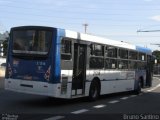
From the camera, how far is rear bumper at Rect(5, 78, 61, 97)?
578 inches

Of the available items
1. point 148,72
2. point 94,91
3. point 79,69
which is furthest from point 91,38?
point 148,72

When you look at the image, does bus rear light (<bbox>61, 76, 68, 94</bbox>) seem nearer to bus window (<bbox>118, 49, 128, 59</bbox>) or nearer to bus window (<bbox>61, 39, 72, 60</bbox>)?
bus window (<bbox>61, 39, 72, 60</bbox>)

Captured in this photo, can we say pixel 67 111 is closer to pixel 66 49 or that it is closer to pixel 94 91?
pixel 66 49

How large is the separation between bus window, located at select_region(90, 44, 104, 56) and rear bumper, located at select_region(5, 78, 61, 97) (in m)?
3.42

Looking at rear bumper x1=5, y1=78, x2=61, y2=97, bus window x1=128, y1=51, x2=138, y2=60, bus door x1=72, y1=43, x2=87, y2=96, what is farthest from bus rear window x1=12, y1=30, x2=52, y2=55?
bus window x1=128, y1=51, x2=138, y2=60

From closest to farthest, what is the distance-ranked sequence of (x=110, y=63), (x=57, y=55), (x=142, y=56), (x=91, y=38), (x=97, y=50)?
(x=57, y=55)
(x=91, y=38)
(x=97, y=50)
(x=110, y=63)
(x=142, y=56)

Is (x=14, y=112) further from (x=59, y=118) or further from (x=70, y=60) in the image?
(x=70, y=60)

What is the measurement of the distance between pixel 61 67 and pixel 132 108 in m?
3.04

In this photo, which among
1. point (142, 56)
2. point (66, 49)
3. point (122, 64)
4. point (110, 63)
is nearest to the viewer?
point (66, 49)

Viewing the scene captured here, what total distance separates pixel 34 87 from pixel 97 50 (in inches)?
169

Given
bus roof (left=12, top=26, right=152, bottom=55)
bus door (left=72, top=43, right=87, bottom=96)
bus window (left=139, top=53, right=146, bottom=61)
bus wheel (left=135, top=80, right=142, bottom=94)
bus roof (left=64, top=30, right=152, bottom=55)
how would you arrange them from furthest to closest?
bus window (left=139, top=53, right=146, bottom=61)
bus wheel (left=135, top=80, right=142, bottom=94)
bus door (left=72, top=43, right=87, bottom=96)
bus roof (left=64, top=30, right=152, bottom=55)
bus roof (left=12, top=26, right=152, bottom=55)

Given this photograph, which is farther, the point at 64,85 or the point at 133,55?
the point at 133,55

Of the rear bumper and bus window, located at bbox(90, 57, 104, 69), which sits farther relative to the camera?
bus window, located at bbox(90, 57, 104, 69)

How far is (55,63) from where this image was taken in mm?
14883
